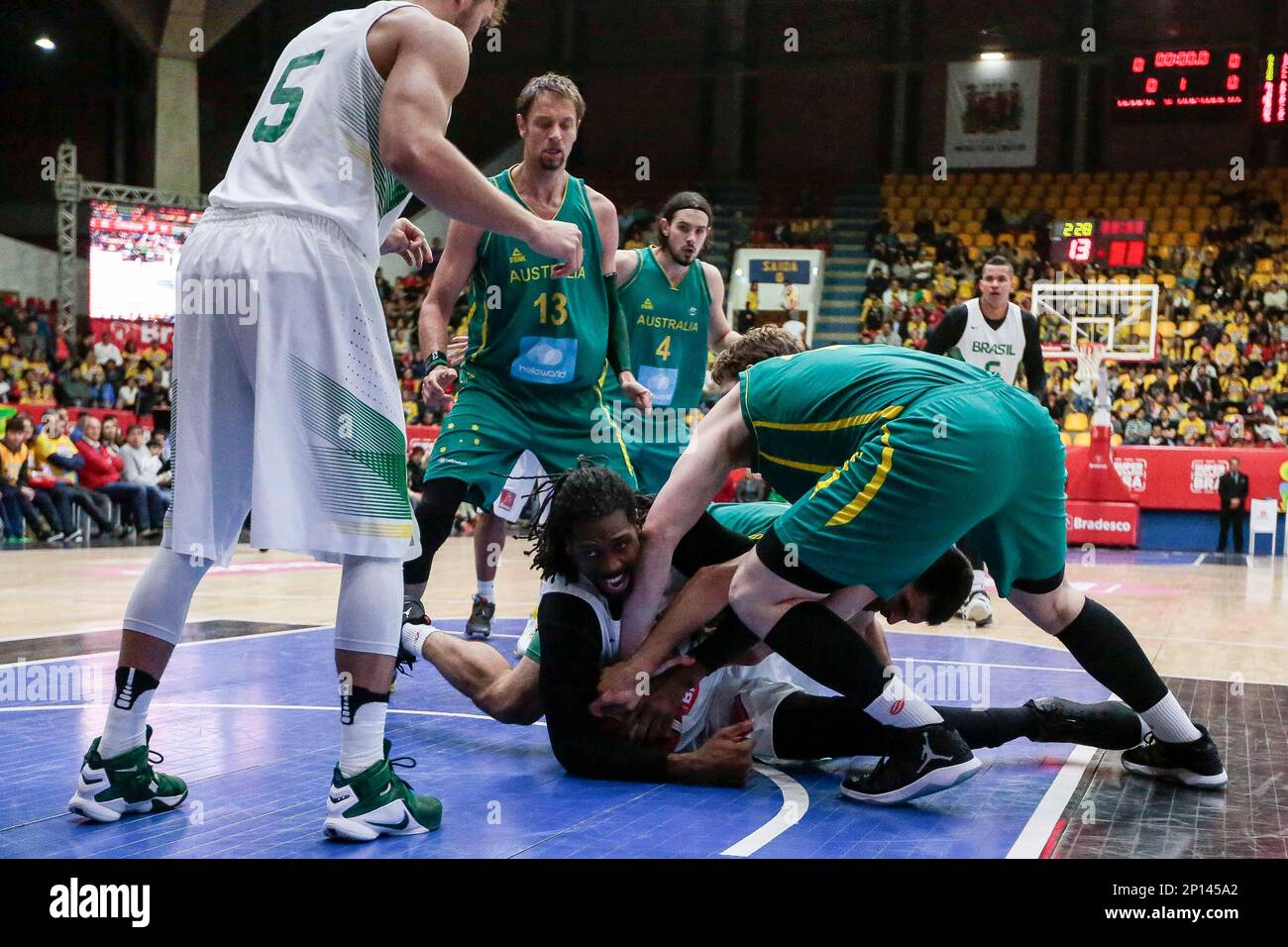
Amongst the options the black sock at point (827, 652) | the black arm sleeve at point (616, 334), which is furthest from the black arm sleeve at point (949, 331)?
the black sock at point (827, 652)

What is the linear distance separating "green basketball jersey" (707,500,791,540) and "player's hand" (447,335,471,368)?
4.74ft

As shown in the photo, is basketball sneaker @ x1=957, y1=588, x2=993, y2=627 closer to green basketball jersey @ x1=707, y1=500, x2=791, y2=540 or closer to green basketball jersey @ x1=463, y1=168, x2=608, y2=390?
green basketball jersey @ x1=463, y1=168, x2=608, y2=390

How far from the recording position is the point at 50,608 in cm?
679

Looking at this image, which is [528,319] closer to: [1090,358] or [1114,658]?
[1114,658]

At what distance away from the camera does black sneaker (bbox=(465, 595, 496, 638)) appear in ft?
19.1

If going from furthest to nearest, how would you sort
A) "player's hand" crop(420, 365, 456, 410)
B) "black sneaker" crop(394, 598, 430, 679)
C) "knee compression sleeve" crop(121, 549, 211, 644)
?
"player's hand" crop(420, 365, 456, 410)
"black sneaker" crop(394, 598, 430, 679)
"knee compression sleeve" crop(121, 549, 211, 644)

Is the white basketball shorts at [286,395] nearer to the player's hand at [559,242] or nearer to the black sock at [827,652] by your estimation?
the player's hand at [559,242]

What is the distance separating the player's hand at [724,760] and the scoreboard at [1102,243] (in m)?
16.8

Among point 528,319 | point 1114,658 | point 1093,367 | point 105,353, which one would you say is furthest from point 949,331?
point 105,353

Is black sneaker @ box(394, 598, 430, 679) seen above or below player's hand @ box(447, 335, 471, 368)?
below

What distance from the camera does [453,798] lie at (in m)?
3.02

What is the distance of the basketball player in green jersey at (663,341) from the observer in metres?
5.93

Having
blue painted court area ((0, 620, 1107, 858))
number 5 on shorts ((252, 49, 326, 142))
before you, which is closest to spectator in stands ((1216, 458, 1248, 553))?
blue painted court area ((0, 620, 1107, 858))

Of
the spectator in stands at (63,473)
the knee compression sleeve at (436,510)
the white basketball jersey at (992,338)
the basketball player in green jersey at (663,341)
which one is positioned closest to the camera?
the knee compression sleeve at (436,510)
